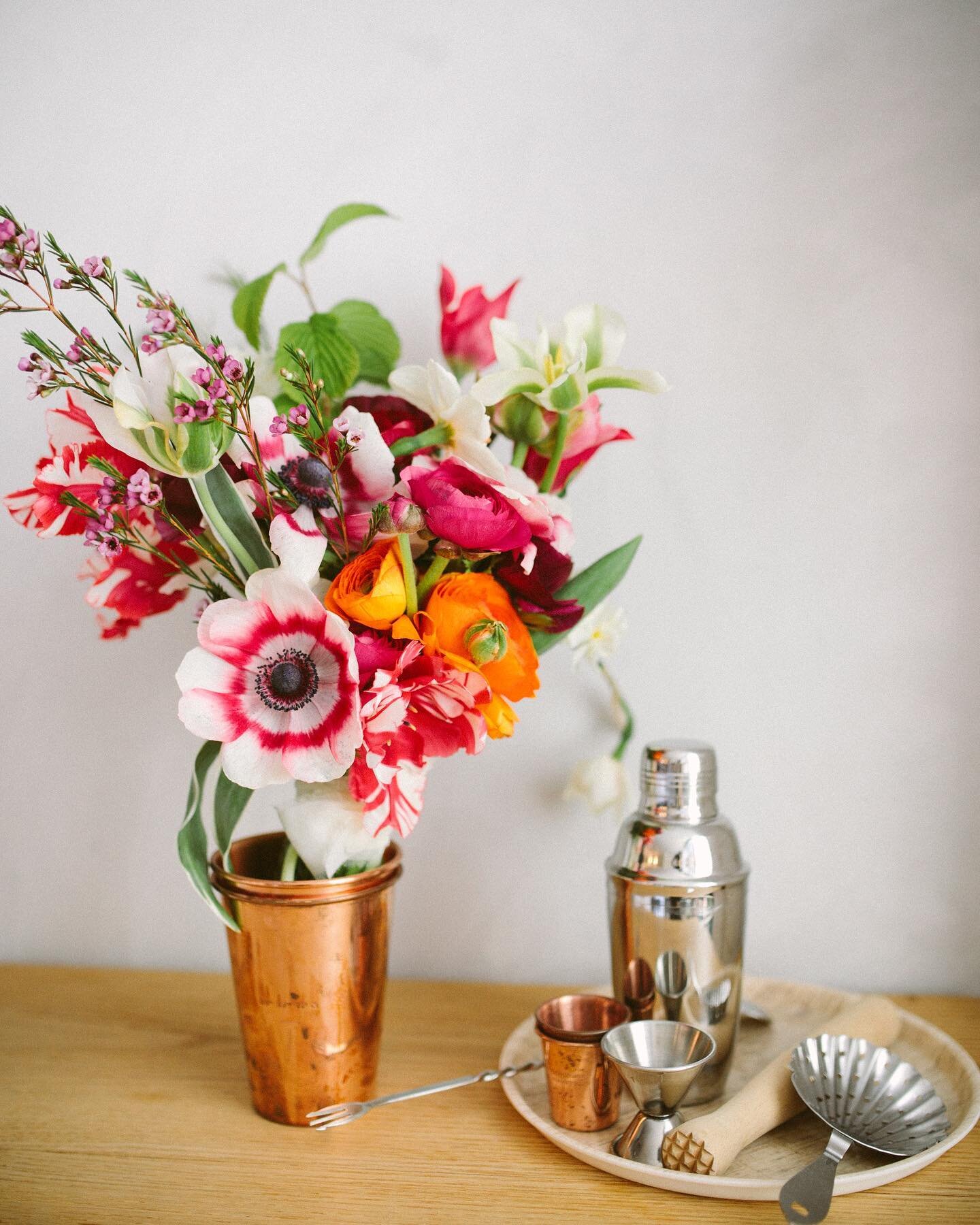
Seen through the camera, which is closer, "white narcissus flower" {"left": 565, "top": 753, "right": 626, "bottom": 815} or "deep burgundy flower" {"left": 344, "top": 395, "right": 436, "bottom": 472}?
"deep burgundy flower" {"left": 344, "top": 395, "right": 436, "bottom": 472}

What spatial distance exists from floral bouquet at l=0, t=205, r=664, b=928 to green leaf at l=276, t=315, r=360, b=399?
3 centimetres

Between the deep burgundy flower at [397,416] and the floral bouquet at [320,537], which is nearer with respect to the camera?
the floral bouquet at [320,537]

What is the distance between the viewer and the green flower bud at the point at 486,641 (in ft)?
1.78

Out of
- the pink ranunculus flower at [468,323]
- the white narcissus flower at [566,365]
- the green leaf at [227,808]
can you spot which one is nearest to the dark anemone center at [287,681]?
the green leaf at [227,808]

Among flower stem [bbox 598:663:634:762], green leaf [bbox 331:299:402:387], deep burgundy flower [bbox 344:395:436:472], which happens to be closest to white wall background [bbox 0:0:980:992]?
flower stem [bbox 598:663:634:762]

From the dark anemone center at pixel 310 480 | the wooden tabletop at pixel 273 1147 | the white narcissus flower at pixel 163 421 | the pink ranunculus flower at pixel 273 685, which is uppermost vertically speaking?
the white narcissus flower at pixel 163 421

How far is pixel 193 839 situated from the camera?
0.62 metres

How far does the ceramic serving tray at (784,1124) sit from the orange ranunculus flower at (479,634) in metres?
0.30

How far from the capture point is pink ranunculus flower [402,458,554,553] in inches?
22.0

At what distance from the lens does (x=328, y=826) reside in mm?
619

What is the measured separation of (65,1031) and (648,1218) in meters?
0.53

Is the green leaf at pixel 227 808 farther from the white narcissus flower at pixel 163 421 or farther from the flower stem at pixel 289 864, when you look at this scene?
the white narcissus flower at pixel 163 421

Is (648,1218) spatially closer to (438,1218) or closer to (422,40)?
(438,1218)

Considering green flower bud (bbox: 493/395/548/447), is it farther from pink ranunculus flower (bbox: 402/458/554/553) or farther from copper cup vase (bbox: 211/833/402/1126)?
copper cup vase (bbox: 211/833/402/1126)
